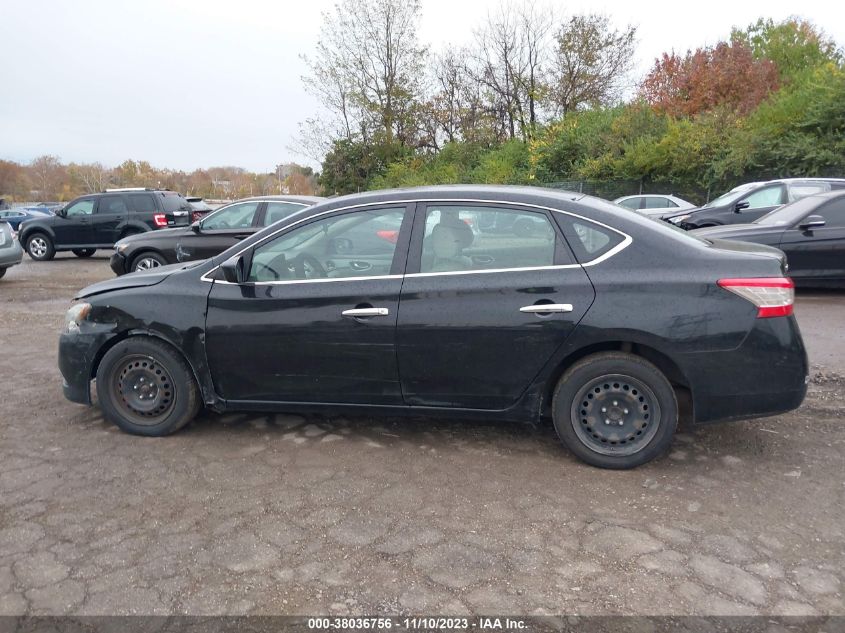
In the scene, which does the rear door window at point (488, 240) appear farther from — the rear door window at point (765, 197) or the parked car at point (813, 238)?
the rear door window at point (765, 197)

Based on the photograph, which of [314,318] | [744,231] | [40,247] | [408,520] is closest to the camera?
[408,520]

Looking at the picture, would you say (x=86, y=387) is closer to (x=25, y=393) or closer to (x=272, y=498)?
(x=25, y=393)

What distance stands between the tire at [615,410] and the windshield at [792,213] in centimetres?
668

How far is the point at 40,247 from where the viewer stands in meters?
16.5

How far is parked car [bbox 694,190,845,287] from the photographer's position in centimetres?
918

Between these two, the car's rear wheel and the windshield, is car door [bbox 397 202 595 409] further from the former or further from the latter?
the car's rear wheel

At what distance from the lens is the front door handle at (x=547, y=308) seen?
3930 mm

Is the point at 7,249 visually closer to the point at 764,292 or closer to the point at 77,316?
the point at 77,316

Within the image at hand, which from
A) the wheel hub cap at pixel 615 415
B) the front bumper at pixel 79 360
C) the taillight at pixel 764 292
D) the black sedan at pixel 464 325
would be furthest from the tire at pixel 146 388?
the taillight at pixel 764 292

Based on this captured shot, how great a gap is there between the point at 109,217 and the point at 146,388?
12350mm

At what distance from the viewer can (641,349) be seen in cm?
400

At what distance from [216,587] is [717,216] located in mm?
11887

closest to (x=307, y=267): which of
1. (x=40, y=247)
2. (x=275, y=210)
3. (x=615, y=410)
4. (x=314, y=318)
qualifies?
(x=314, y=318)

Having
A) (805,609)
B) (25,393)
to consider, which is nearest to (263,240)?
(25,393)
